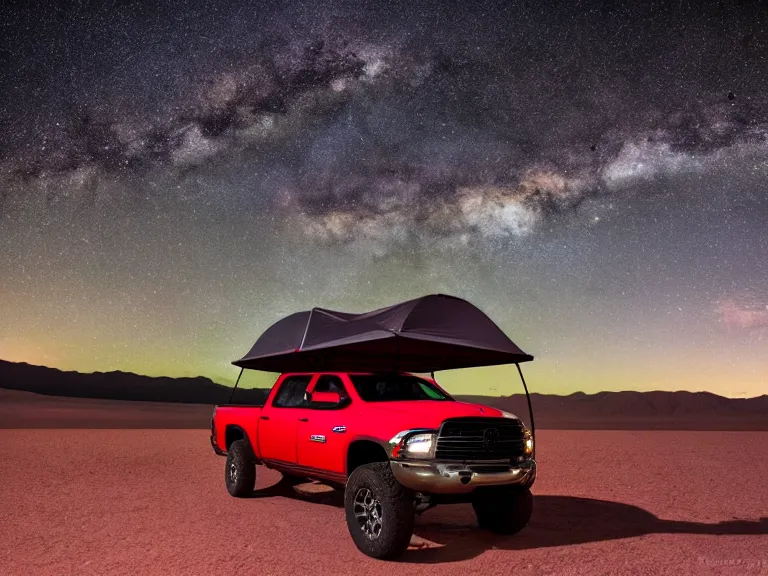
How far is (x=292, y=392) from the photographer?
10711mm

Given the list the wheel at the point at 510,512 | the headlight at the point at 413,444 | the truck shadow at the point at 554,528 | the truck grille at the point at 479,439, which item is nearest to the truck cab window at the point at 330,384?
the headlight at the point at 413,444

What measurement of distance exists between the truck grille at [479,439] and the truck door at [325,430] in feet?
4.62

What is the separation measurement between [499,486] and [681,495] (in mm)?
7082

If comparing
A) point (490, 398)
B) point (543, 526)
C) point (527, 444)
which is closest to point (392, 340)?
point (527, 444)

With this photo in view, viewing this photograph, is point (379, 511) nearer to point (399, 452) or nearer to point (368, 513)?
point (368, 513)

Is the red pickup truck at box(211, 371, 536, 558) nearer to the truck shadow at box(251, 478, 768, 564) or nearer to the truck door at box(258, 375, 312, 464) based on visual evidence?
the truck door at box(258, 375, 312, 464)

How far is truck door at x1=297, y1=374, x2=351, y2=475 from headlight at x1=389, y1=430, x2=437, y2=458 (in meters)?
1.01

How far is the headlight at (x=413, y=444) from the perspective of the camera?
774 centimetres

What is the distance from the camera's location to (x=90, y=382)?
7461 inches

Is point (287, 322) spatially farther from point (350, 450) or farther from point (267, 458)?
point (350, 450)

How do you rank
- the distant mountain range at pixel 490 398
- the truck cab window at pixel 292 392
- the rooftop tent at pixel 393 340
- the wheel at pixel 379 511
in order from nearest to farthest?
the wheel at pixel 379 511 → the rooftop tent at pixel 393 340 → the truck cab window at pixel 292 392 → the distant mountain range at pixel 490 398

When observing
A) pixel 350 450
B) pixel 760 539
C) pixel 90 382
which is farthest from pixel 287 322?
pixel 90 382

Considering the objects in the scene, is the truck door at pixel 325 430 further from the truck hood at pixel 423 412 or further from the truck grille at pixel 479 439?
the truck grille at pixel 479 439

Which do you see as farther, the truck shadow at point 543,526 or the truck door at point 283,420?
the truck door at point 283,420
